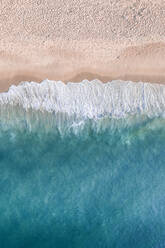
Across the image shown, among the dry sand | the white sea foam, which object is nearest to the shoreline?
the dry sand

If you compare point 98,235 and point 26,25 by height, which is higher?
point 26,25

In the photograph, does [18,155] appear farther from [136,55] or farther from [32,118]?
[136,55]

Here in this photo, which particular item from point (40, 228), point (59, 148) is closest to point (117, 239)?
point (40, 228)

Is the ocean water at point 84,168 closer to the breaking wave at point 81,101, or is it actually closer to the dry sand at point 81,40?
the breaking wave at point 81,101

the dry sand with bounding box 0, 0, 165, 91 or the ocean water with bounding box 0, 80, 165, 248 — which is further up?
the dry sand with bounding box 0, 0, 165, 91

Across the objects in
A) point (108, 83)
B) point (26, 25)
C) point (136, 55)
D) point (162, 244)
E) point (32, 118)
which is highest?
point (26, 25)

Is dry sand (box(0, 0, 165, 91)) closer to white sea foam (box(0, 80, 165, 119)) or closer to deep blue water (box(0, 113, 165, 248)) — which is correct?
white sea foam (box(0, 80, 165, 119))
